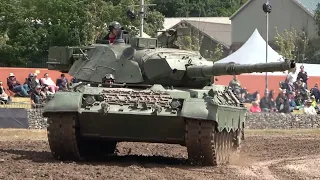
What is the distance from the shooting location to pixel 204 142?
16188 mm

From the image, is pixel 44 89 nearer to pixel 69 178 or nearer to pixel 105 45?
pixel 105 45

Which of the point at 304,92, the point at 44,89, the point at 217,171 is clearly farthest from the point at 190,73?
the point at 304,92

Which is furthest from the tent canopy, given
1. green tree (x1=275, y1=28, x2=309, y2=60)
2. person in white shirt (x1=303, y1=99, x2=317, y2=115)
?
green tree (x1=275, y1=28, x2=309, y2=60)

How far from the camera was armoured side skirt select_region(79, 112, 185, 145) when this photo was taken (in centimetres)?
1638

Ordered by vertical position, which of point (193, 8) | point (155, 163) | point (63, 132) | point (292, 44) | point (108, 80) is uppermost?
point (193, 8)

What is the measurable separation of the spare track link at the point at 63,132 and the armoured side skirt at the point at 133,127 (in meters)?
0.24

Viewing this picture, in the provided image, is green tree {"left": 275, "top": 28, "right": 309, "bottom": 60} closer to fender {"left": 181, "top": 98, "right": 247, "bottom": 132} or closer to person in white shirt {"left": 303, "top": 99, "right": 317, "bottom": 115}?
person in white shirt {"left": 303, "top": 99, "right": 317, "bottom": 115}

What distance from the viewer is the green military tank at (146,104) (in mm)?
16266

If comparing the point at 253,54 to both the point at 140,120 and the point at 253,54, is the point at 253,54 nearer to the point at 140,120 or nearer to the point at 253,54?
the point at 253,54

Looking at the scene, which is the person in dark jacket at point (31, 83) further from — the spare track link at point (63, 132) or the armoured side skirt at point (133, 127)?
the armoured side skirt at point (133, 127)

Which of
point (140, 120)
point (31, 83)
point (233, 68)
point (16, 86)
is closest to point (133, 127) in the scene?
point (140, 120)

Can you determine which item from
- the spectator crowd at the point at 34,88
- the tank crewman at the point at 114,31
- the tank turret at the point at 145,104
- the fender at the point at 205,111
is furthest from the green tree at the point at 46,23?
the fender at the point at 205,111

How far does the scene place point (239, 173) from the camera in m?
15.7

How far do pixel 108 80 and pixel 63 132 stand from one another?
5.73ft
